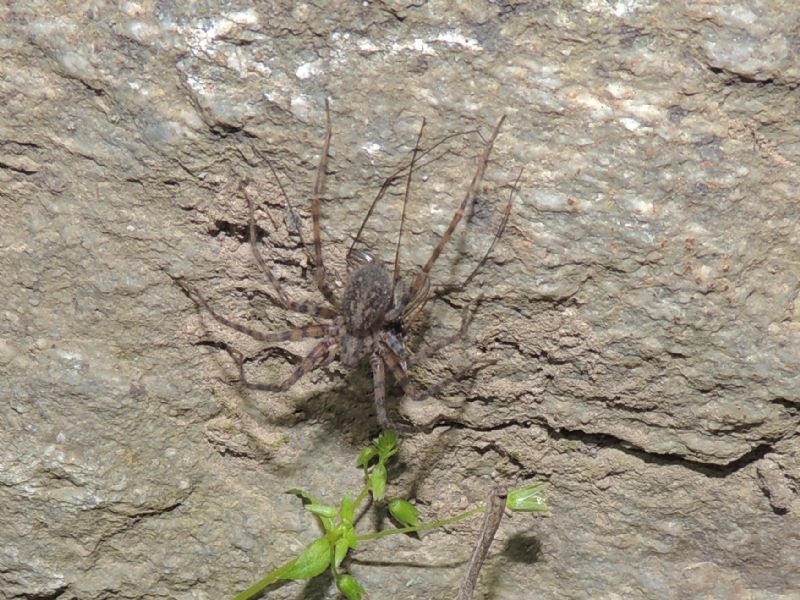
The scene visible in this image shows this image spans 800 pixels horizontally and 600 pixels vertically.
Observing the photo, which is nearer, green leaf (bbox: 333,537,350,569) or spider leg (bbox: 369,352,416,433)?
green leaf (bbox: 333,537,350,569)

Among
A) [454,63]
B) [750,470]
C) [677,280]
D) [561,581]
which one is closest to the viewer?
[454,63]

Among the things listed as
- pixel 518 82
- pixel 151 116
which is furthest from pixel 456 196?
pixel 151 116

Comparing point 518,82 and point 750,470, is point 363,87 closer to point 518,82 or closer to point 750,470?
point 518,82

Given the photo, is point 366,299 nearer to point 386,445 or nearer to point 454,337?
point 454,337

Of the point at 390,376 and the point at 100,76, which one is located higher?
the point at 100,76

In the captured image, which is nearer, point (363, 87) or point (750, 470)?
point (363, 87)

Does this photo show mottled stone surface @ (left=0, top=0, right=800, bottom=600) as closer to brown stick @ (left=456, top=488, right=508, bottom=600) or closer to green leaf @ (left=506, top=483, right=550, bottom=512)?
brown stick @ (left=456, top=488, right=508, bottom=600)

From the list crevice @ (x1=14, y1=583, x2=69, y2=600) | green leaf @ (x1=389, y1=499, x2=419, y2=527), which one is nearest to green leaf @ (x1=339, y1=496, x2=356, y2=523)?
green leaf @ (x1=389, y1=499, x2=419, y2=527)
